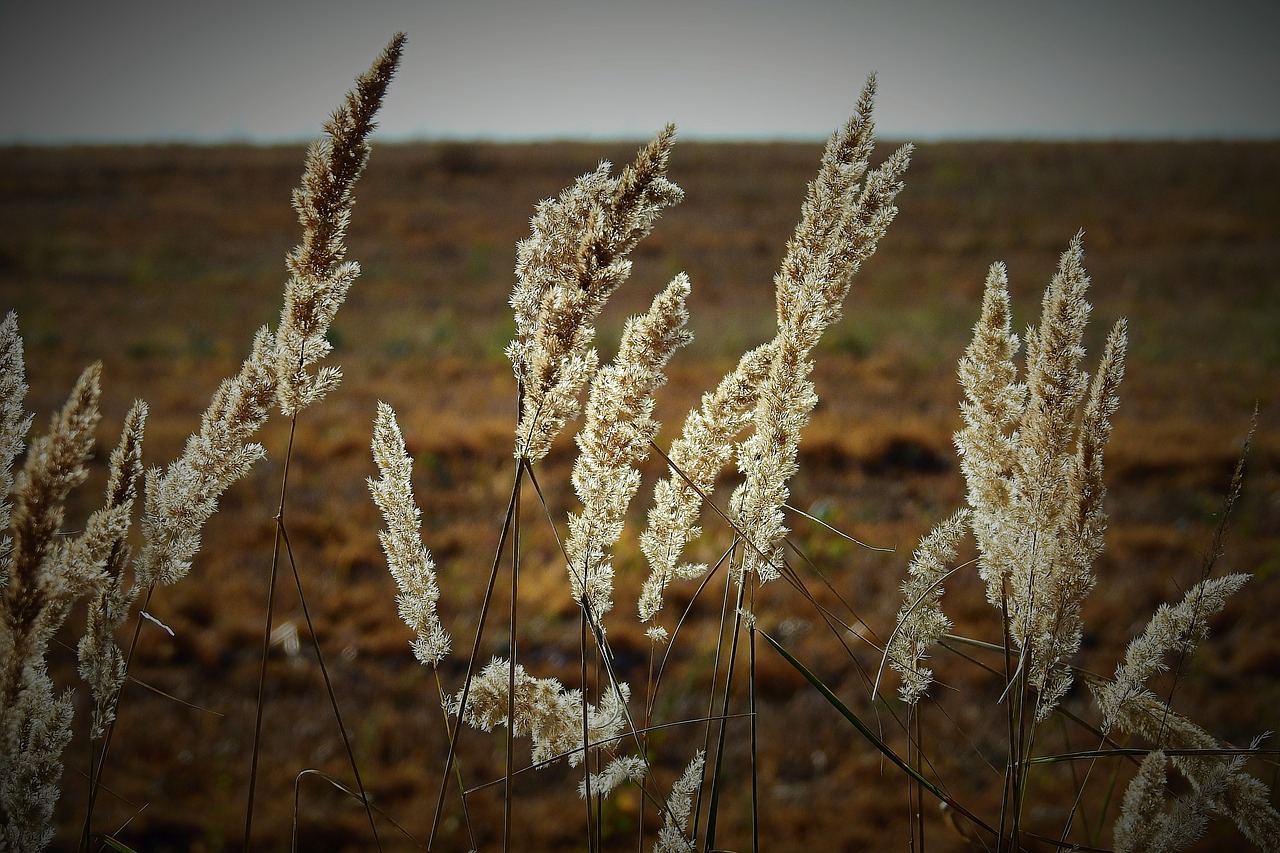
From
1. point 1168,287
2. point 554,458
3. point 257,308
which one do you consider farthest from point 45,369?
point 1168,287

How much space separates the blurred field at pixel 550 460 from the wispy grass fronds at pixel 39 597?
136 mm

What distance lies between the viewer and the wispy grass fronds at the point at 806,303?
3.45 ft

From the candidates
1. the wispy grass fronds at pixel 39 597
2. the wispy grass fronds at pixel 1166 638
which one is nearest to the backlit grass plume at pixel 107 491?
the wispy grass fronds at pixel 39 597

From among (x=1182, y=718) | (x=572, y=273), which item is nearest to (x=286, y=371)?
(x=572, y=273)

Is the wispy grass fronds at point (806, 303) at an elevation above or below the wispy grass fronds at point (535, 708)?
above

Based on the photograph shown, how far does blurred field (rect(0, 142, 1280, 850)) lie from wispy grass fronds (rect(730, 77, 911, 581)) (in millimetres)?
461

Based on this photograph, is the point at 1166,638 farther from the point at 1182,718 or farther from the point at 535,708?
the point at 535,708

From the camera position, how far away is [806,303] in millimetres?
1042

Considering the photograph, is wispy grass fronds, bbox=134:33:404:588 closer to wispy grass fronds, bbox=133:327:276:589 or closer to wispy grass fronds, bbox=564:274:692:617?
wispy grass fronds, bbox=133:327:276:589

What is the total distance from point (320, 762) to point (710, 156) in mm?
28836

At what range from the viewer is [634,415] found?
3.36ft

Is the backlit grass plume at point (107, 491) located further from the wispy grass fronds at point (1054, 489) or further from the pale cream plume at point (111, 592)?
the wispy grass fronds at point (1054, 489)

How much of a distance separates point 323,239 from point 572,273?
1.15ft

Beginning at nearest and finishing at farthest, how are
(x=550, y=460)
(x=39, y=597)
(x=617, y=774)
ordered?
(x=39, y=597)
(x=617, y=774)
(x=550, y=460)
